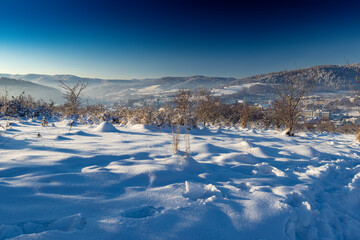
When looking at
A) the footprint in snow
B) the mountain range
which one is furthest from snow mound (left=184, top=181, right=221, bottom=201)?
the mountain range

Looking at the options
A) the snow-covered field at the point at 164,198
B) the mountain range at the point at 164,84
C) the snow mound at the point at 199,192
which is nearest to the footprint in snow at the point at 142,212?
A: the snow-covered field at the point at 164,198

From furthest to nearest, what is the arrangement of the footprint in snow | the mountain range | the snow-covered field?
the mountain range < the footprint in snow < the snow-covered field

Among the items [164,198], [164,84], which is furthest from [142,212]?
[164,84]

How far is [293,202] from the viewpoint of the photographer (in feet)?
4.93

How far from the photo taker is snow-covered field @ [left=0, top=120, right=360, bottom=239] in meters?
1.03

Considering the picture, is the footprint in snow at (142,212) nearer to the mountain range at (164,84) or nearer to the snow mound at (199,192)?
the snow mound at (199,192)

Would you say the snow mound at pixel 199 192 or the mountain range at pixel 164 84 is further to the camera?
the mountain range at pixel 164 84

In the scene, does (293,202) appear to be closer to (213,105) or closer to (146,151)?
(146,151)

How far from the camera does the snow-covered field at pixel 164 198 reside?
1.03 m

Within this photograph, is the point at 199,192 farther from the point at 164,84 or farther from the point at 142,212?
the point at 164,84

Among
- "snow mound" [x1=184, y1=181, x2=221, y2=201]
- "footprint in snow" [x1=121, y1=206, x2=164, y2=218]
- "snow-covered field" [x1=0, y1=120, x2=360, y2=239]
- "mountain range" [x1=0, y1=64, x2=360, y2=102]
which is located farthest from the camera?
"mountain range" [x1=0, y1=64, x2=360, y2=102]

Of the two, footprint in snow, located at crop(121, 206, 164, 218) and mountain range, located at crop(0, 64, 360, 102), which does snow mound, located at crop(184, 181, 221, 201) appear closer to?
footprint in snow, located at crop(121, 206, 164, 218)

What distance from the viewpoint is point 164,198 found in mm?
1380

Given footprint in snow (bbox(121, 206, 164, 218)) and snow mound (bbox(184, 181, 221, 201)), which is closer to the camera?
footprint in snow (bbox(121, 206, 164, 218))
